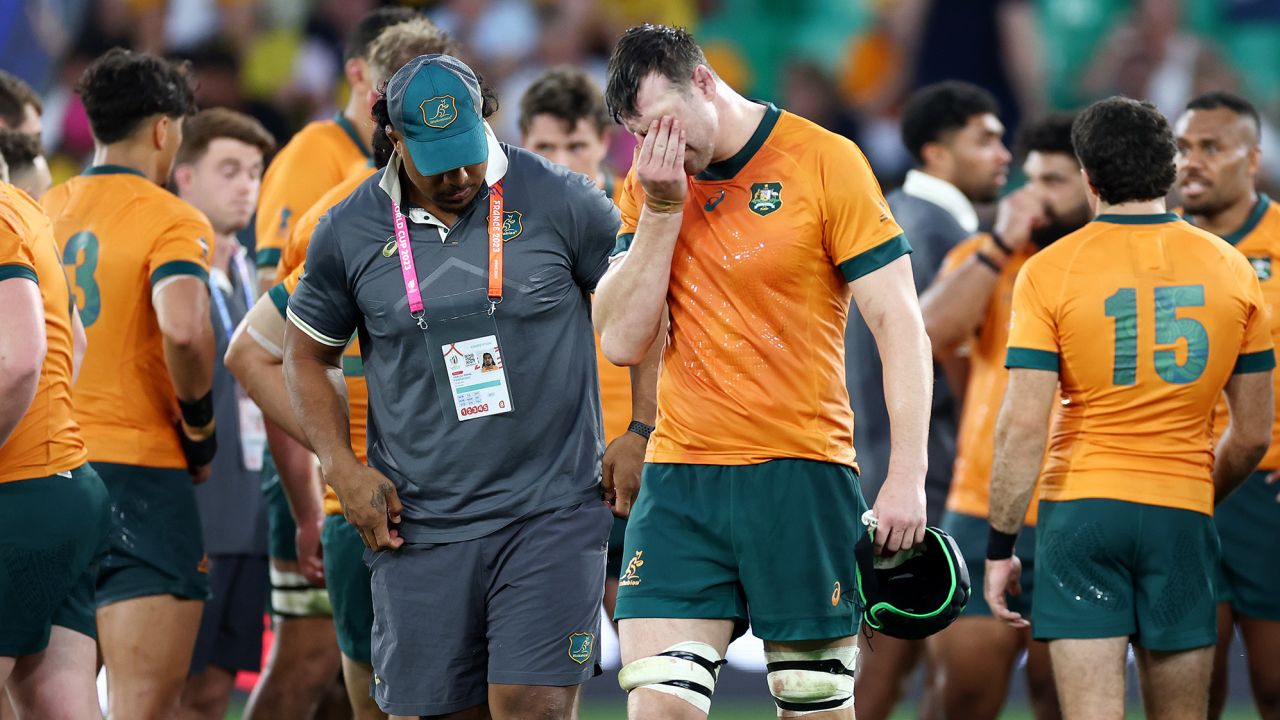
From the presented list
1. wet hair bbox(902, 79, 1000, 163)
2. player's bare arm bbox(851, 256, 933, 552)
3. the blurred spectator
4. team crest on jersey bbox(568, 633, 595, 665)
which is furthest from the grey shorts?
the blurred spectator

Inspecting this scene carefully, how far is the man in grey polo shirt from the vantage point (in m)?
4.48

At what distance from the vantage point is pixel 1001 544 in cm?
550

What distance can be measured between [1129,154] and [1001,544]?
1.34 m

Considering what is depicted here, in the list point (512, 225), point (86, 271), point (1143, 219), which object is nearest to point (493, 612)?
point (512, 225)

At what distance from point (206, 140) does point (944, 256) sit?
336cm

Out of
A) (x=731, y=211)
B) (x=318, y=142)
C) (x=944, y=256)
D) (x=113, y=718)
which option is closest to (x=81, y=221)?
(x=318, y=142)

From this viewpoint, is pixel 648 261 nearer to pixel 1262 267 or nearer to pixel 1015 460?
pixel 1015 460

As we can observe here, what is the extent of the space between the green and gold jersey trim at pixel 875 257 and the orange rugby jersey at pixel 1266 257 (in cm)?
245

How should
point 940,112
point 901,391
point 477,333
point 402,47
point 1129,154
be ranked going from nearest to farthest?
point 901,391, point 477,333, point 1129,154, point 402,47, point 940,112

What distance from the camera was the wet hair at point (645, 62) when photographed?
13.8 ft

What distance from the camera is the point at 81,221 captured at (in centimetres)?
594

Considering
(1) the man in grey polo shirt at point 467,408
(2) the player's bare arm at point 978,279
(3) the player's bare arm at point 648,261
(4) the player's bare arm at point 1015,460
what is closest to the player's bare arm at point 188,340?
(1) the man in grey polo shirt at point 467,408

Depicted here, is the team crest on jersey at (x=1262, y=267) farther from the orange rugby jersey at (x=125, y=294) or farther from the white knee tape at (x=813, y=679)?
the orange rugby jersey at (x=125, y=294)

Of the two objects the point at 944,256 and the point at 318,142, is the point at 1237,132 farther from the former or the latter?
the point at 318,142
